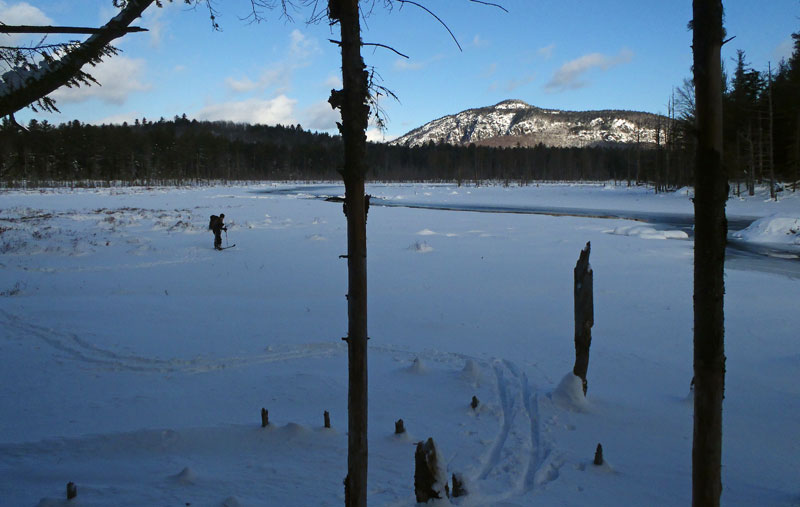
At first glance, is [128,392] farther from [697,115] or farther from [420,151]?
[420,151]

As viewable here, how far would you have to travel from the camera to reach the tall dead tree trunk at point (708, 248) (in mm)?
2312

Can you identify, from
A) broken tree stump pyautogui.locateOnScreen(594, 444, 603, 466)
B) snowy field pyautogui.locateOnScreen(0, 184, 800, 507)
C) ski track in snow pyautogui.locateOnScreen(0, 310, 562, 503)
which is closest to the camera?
snowy field pyautogui.locateOnScreen(0, 184, 800, 507)

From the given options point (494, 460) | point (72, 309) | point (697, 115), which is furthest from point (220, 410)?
point (72, 309)

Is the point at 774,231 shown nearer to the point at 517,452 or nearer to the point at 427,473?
the point at 517,452

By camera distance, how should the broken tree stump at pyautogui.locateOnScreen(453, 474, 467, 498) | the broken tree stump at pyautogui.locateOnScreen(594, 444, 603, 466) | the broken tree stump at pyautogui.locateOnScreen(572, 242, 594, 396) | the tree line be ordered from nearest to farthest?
1. the broken tree stump at pyautogui.locateOnScreen(453, 474, 467, 498)
2. the broken tree stump at pyautogui.locateOnScreen(594, 444, 603, 466)
3. the broken tree stump at pyautogui.locateOnScreen(572, 242, 594, 396)
4. the tree line

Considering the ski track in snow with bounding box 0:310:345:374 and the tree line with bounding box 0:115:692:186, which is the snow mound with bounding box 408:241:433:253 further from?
the tree line with bounding box 0:115:692:186

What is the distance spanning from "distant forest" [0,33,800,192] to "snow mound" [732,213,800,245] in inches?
321

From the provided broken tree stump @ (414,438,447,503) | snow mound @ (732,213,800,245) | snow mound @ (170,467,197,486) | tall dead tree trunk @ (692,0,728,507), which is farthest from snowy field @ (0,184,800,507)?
snow mound @ (732,213,800,245)

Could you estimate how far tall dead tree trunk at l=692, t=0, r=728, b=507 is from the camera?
2312 mm

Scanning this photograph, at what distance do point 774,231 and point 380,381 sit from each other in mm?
24102

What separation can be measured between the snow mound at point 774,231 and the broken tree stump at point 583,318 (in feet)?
68.5

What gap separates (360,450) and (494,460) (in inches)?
101

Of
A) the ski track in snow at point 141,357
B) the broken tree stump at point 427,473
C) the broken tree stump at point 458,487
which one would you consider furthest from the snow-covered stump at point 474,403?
the ski track in snow at point 141,357

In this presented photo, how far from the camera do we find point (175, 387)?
6.68 metres
